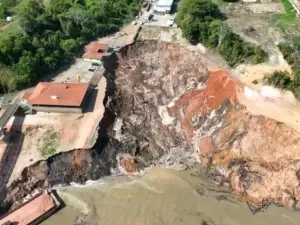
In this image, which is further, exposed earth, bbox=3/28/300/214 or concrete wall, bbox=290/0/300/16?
concrete wall, bbox=290/0/300/16

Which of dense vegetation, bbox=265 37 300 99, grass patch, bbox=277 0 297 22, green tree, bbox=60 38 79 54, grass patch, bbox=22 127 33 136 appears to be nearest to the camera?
dense vegetation, bbox=265 37 300 99

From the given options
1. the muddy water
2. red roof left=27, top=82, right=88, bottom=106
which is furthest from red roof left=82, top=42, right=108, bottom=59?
the muddy water

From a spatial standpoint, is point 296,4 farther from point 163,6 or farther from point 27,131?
point 27,131

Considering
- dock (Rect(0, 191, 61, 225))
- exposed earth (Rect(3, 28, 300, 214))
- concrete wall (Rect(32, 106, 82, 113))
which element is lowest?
dock (Rect(0, 191, 61, 225))

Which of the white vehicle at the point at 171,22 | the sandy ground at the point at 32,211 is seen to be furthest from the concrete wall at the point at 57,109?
the white vehicle at the point at 171,22

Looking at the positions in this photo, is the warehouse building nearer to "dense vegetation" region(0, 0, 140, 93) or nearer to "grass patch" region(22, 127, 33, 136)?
"dense vegetation" region(0, 0, 140, 93)

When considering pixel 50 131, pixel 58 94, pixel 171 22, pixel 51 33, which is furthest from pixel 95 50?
pixel 50 131
